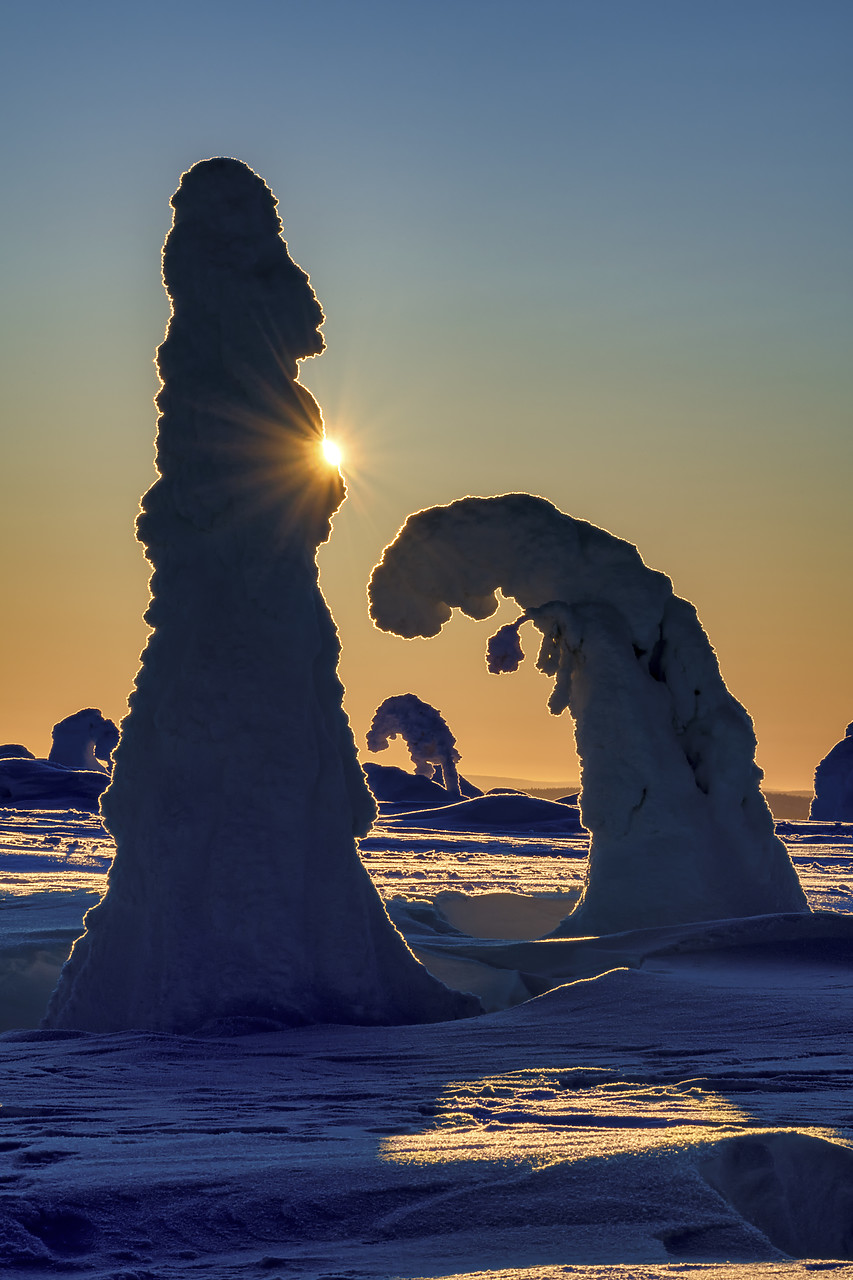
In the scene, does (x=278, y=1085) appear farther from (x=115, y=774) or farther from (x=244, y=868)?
(x=115, y=774)

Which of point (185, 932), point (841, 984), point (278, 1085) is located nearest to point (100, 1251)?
point (278, 1085)

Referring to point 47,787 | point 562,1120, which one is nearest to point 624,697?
point 562,1120

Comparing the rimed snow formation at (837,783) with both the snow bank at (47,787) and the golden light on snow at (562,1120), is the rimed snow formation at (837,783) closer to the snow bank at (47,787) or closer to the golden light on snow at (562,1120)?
the snow bank at (47,787)

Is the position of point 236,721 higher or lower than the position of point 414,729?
lower

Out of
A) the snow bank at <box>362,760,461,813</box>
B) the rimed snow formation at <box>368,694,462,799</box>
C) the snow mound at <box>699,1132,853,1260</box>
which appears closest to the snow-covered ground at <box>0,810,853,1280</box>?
the snow mound at <box>699,1132,853,1260</box>

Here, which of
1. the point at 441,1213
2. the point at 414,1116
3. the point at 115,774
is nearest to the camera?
the point at 441,1213

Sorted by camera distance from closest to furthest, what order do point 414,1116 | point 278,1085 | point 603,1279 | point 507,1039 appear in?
point 603,1279, point 414,1116, point 278,1085, point 507,1039

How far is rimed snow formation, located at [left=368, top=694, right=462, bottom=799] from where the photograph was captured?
132ft

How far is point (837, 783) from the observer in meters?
36.5

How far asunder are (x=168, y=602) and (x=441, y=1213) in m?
4.98

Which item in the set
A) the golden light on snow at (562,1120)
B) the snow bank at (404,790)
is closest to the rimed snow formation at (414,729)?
the snow bank at (404,790)

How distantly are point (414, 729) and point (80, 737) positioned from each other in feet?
39.8

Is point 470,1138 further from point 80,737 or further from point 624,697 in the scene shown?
point 80,737

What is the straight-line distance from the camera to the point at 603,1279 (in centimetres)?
238
